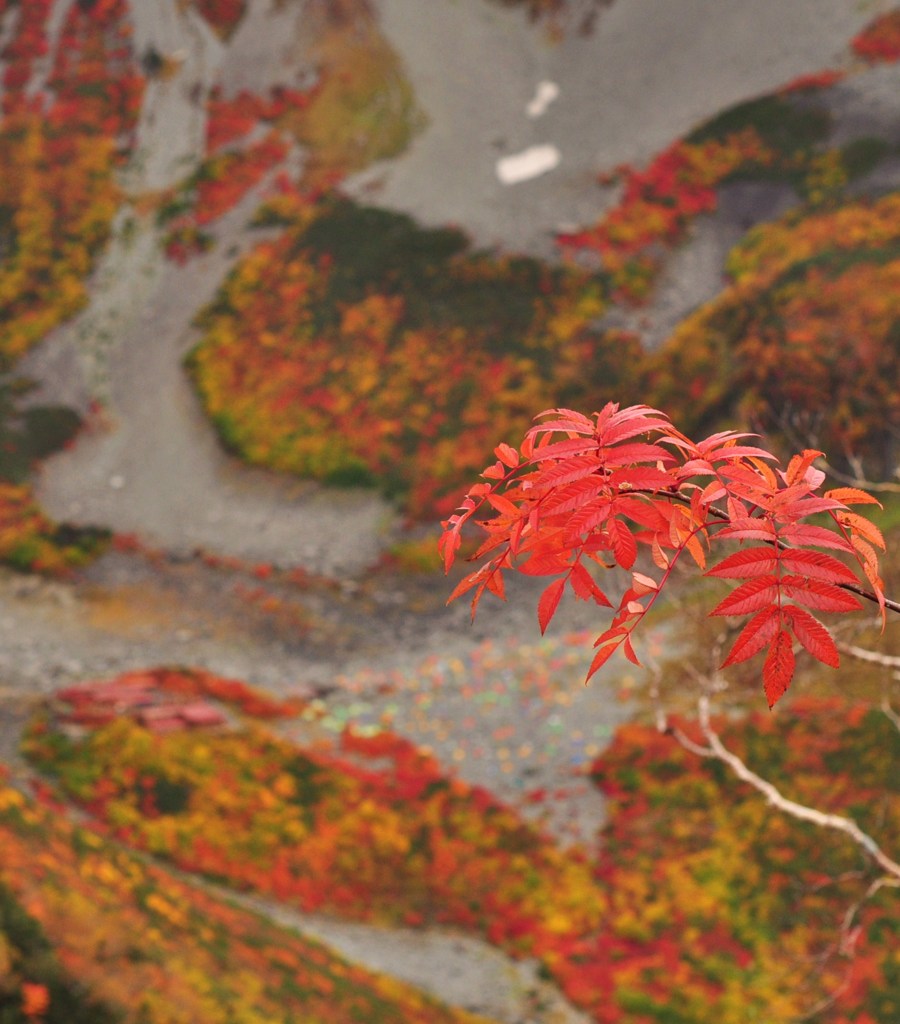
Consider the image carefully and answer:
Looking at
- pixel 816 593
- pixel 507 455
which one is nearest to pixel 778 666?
pixel 816 593

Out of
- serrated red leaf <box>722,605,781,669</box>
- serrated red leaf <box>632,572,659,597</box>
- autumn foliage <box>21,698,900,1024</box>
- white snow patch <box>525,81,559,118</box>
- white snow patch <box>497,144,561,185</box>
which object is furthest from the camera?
white snow patch <box>525,81,559,118</box>

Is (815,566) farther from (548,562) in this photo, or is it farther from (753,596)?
(548,562)

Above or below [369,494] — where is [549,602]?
above

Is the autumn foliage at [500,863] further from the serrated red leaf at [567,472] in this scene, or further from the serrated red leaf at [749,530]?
the serrated red leaf at [749,530]

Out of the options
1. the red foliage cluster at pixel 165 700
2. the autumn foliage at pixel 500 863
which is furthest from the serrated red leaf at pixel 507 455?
the red foliage cluster at pixel 165 700

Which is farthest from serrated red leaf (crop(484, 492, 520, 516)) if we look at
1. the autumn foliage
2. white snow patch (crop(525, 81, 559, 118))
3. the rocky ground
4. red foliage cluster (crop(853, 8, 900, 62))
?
white snow patch (crop(525, 81, 559, 118))

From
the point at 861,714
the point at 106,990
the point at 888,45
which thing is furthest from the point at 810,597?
the point at 888,45

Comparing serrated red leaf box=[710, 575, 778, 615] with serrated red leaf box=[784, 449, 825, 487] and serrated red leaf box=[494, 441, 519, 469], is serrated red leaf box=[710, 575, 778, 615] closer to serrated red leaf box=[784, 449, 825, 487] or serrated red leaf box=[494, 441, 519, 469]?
serrated red leaf box=[784, 449, 825, 487]
